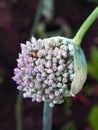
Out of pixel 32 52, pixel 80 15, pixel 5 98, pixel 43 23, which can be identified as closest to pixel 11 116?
pixel 5 98

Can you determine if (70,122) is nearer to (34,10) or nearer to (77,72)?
(34,10)

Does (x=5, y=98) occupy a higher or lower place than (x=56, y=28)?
lower

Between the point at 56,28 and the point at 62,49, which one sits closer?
the point at 62,49

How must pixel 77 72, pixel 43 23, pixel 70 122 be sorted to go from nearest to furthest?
pixel 77 72 < pixel 70 122 < pixel 43 23

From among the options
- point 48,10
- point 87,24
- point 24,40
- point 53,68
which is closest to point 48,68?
point 53,68

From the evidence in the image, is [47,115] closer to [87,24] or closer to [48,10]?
[87,24]

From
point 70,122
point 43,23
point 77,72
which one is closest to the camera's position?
point 77,72

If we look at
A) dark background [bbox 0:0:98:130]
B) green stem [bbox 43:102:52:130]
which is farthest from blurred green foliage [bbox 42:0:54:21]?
green stem [bbox 43:102:52:130]

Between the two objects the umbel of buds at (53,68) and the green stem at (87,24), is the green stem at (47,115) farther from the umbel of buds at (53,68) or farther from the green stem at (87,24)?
the green stem at (87,24)
